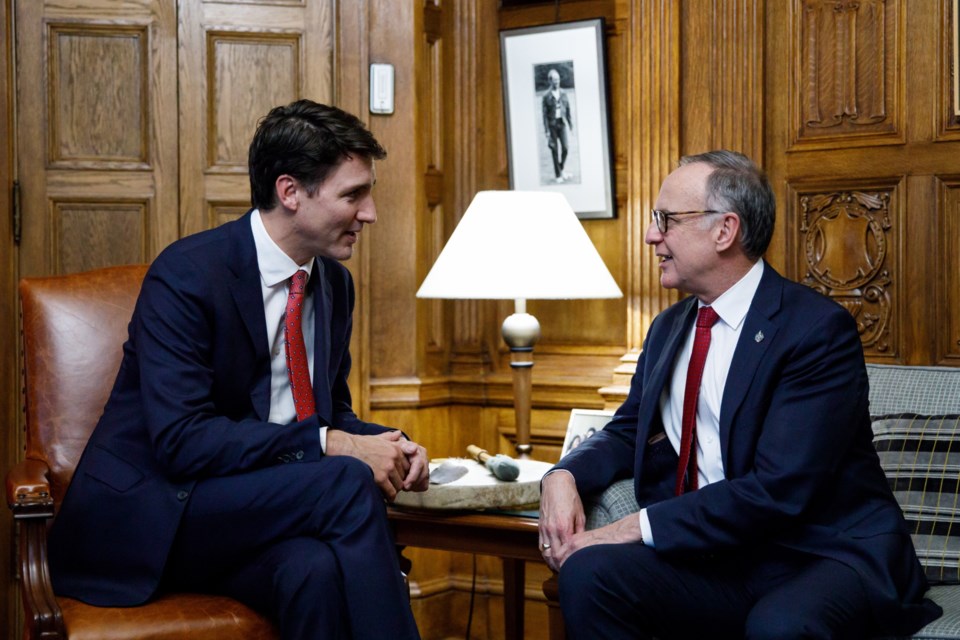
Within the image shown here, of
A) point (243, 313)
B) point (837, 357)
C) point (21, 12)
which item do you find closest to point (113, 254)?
point (21, 12)

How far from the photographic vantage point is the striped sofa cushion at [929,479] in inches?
99.8

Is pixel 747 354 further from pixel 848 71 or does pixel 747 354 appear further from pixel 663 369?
pixel 848 71

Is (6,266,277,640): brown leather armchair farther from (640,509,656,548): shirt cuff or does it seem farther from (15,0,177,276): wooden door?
(15,0,177,276): wooden door

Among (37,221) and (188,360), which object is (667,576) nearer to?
(188,360)

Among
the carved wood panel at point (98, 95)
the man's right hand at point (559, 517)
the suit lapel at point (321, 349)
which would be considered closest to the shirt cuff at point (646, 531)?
the man's right hand at point (559, 517)

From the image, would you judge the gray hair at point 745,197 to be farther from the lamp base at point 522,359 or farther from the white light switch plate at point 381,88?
the white light switch plate at point 381,88

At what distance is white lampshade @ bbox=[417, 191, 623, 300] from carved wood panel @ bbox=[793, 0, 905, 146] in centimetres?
81

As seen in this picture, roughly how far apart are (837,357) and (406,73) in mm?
2000

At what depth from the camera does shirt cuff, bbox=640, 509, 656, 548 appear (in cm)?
225

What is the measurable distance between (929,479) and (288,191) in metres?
1.56

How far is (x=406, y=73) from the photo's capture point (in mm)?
3758

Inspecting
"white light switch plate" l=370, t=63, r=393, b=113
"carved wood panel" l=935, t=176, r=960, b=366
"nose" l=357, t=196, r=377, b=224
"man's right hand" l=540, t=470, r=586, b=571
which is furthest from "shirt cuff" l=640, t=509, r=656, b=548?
"white light switch plate" l=370, t=63, r=393, b=113

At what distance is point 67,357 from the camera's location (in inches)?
103

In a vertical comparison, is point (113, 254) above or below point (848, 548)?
above
